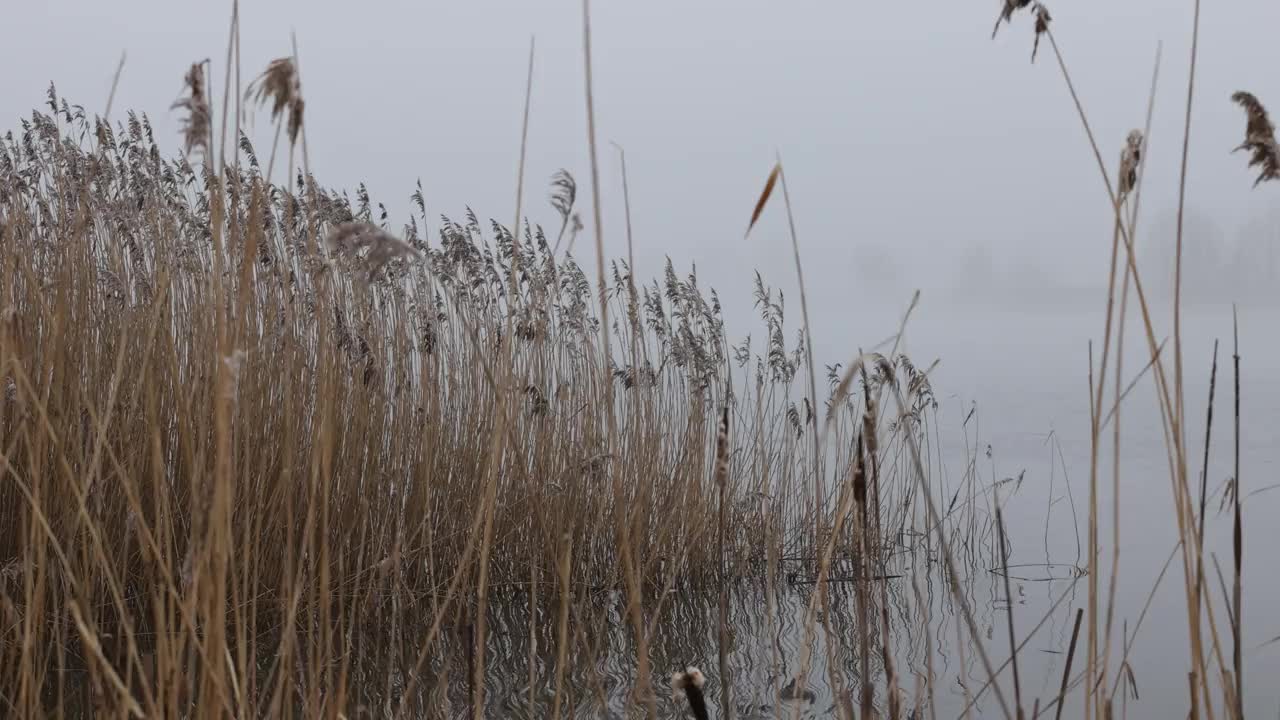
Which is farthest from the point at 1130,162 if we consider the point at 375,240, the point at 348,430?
the point at 348,430

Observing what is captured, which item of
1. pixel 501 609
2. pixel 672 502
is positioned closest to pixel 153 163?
pixel 501 609

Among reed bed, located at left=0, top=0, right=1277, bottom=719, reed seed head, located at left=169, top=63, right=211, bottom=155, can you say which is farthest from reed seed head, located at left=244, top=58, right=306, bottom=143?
reed bed, located at left=0, top=0, right=1277, bottom=719

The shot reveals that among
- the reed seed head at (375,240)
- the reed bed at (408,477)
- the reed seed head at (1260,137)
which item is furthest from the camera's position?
the reed bed at (408,477)

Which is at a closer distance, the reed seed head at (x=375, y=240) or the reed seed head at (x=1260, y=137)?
the reed seed head at (x=375, y=240)

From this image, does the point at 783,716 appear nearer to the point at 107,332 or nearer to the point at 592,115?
the point at 592,115

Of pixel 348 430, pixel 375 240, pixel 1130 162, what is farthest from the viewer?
pixel 348 430

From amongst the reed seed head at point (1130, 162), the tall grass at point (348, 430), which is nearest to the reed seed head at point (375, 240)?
the reed seed head at point (1130, 162)

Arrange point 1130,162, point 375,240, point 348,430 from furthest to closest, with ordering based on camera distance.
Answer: point 348,430 → point 1130,162 → point 375,240

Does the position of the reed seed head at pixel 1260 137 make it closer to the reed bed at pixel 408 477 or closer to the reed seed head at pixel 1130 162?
the reed seed head at pixel 1130 162

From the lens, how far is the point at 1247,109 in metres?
1.01

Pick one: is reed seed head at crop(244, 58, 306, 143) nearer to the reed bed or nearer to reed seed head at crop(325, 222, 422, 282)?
reed seed head at crop(325, 222, 422, 282)

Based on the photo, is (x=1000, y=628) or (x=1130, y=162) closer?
(x=1130, y=162)

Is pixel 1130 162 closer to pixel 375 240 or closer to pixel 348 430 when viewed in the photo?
pixel 375 240

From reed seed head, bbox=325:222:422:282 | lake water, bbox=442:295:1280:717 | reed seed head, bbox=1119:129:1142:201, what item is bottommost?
lake water, bbox=442:295:1280:717
